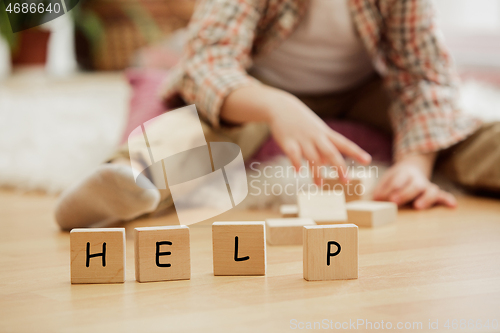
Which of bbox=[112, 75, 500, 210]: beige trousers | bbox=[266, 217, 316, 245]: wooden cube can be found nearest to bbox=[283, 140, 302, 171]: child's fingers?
bbox=[266, 217, 316, 245]: wooden cube

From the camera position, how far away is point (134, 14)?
312 cm

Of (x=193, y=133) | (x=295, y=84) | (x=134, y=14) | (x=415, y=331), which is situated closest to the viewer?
(x=415, y=331)

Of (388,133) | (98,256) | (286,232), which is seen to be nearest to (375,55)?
(388,133)

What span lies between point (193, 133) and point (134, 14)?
2.31 meters

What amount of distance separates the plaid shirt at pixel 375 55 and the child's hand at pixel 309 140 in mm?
170

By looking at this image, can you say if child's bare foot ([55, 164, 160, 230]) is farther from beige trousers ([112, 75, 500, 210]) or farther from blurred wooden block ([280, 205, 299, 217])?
blurred wooden block ([280, 205, 299, 217])

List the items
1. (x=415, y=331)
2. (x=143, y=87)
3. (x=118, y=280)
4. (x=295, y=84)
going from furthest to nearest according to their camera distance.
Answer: (x=143, y=87)
(x=295, y=84)
(x=118, y=280)
(x=415, y=331)

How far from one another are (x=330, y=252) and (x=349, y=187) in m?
0.46

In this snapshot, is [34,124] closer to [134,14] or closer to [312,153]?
[312,153]

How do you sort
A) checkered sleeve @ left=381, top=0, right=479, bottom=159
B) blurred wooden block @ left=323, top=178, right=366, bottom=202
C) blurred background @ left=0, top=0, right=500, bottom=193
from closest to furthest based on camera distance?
1. blurred wooden block @ left=323, top=178, right=366, bottom=202
2. checkered sleeve @ left=381, top=0, right=479, bottom=159
3. blurred background @ left=0, top=0, right=500, bottom=193

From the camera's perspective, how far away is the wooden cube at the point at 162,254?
1.99 ft

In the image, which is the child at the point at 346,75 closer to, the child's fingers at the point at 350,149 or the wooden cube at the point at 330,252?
the child's fingers at the point at 350,149

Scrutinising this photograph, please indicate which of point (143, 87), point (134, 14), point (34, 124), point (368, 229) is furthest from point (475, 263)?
point (134, 14)

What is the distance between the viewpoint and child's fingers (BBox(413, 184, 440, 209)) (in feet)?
3.37
